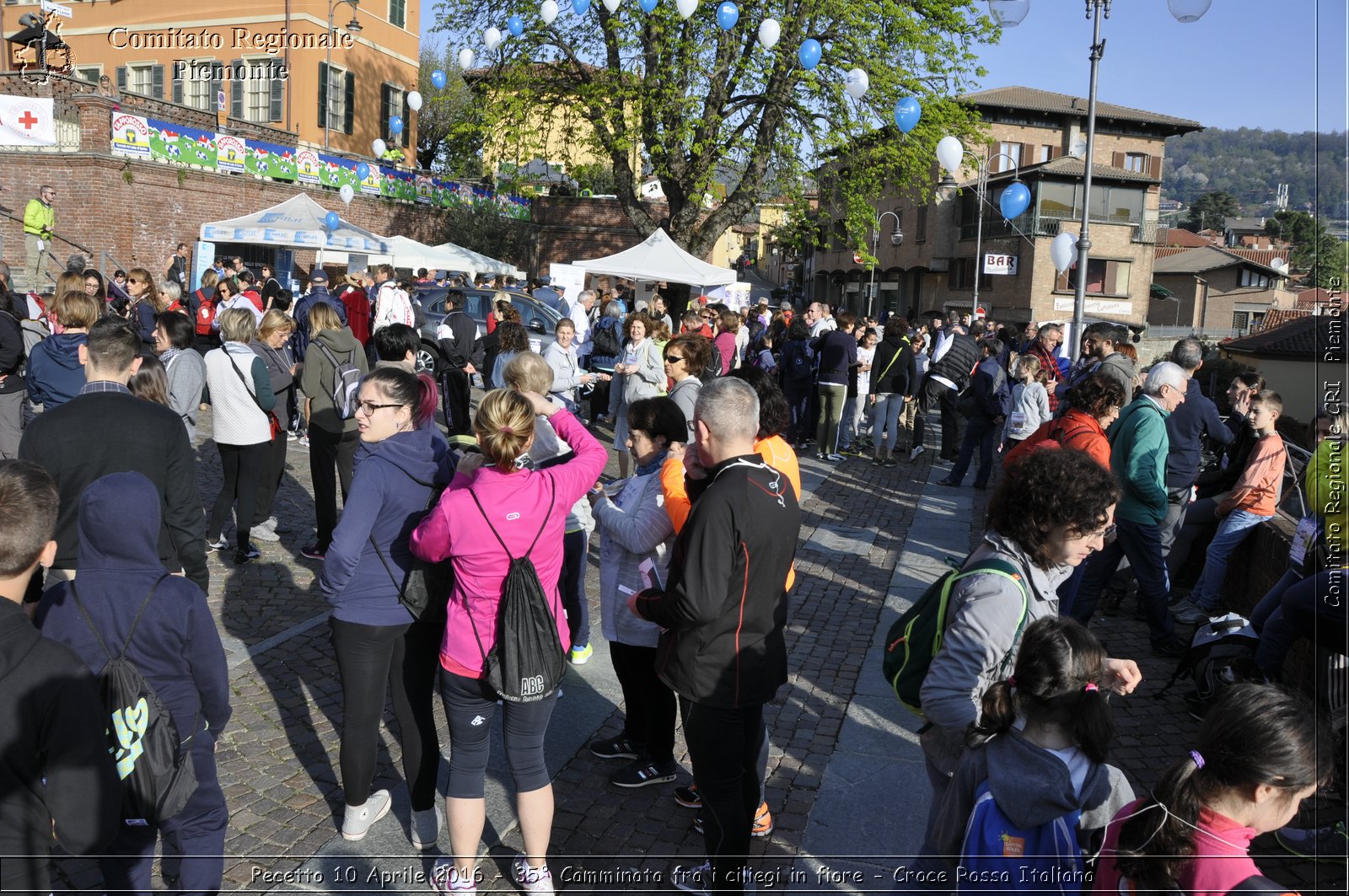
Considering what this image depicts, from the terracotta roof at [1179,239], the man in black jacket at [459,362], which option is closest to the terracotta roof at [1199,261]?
the terracotta roof at [1179,239]

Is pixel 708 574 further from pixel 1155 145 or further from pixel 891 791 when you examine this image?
pixel 1155 145

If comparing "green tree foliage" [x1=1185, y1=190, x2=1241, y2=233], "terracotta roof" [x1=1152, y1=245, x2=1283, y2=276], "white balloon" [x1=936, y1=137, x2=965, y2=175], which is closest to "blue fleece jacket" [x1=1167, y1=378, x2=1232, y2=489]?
"white balloon" [x1=936, y1=137, x2=965, y2=175]

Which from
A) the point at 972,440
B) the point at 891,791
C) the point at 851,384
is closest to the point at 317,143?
the point at 851,384

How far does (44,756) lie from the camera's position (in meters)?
2.14

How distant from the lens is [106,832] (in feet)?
7.39

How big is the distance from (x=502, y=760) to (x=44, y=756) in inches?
101

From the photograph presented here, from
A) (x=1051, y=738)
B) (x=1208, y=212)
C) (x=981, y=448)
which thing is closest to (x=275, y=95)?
(x=981, y=448)

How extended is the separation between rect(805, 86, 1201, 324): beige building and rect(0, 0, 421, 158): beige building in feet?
57.4

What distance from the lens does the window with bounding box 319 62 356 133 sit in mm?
31438

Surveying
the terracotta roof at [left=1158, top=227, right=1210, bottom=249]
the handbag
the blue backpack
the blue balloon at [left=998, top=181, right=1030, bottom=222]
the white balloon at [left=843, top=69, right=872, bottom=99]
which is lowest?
the blue backpack

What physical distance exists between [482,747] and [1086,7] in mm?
13997

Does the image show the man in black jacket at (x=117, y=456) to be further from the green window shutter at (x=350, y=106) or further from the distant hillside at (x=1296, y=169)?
the green window shutter at (x=350, y=106)

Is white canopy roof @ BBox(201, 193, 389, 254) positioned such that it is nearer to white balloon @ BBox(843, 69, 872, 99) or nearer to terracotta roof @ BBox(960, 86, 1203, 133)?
white balloon @ BBox(843, 69, 872, 99)

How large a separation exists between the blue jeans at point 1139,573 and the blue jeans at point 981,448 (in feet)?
17.0
